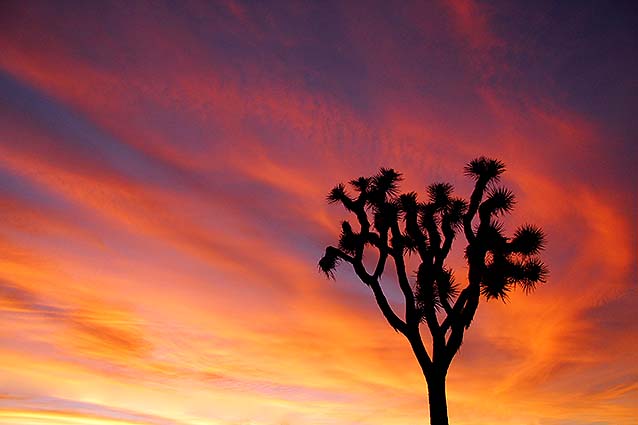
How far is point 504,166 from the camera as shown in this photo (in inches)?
571

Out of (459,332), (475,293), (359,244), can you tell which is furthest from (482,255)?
(359,244)

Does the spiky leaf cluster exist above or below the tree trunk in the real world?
above

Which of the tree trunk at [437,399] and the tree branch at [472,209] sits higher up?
the tree branch at [472,209]

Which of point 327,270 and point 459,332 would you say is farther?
point 327,270

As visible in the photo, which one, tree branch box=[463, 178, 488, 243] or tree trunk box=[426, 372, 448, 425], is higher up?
tree branch box=[463, 178, 488, 243]

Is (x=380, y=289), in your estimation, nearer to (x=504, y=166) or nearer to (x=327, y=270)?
(x=327, y=270)

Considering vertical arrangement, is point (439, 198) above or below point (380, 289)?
above

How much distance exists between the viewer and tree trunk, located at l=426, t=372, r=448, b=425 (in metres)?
13.5

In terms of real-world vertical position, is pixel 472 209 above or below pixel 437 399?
above

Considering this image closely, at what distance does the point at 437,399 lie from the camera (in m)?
13.6

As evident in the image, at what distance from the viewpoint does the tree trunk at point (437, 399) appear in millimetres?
13492

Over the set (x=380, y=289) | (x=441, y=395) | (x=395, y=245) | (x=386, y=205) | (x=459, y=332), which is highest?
(x=386, y=205)

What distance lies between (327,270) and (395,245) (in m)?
1.91

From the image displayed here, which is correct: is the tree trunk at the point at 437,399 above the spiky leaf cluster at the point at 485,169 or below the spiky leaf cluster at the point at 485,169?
below
